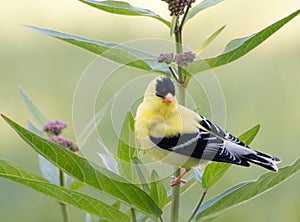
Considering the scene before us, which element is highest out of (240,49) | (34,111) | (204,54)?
(204,54)

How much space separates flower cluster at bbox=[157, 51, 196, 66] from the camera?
671 millimetres

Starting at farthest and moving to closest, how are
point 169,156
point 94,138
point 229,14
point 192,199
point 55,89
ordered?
1. point 229,14
2. point 55,89
3. point 192,199
4. point 94,138
5. point 169,156

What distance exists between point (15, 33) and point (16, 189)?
1119 millimetres

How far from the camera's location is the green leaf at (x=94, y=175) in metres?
0.67

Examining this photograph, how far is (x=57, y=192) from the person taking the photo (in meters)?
0.71

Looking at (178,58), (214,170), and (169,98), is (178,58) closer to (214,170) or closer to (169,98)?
(169,98)

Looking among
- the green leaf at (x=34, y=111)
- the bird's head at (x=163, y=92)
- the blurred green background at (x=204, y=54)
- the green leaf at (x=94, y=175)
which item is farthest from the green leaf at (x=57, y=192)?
the blurred green background at (x=204, y=54)

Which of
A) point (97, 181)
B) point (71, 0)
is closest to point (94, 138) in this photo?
point (97, 181)

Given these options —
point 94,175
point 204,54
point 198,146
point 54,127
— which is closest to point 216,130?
point 198,146

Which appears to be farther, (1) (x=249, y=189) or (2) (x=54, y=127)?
(2) (x=54, y=127)

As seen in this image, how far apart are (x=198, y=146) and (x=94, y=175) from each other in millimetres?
109

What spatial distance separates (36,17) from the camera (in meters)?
3.31

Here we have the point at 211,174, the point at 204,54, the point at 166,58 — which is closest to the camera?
the point at 166,58

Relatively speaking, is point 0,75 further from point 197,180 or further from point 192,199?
point 197,180
